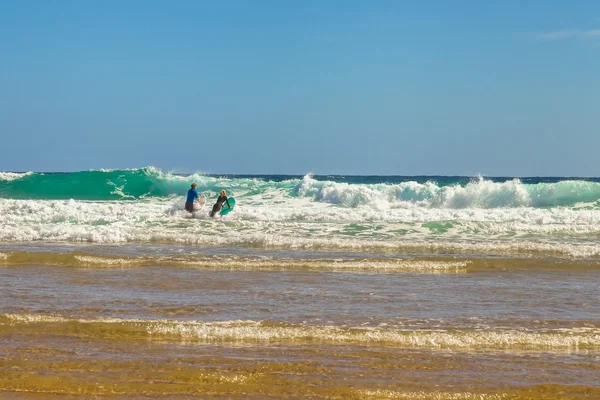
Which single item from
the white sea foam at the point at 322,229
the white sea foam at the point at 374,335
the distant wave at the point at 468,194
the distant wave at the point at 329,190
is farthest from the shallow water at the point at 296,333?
the distant wave at the point at 329,190

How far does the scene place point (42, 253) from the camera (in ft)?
45.0

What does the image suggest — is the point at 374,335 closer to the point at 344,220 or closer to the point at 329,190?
the point at 344,220

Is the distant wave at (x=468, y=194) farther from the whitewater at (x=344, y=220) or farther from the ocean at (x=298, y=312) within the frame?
the ocean at (x=298, y=312)

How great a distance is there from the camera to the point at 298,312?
324 inches

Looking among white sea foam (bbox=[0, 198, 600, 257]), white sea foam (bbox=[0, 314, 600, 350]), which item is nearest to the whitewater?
white sea foam (bbox=[0, 198, 600, 257])

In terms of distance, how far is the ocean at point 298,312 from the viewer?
5.67m

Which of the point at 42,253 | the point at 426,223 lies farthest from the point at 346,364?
the point at 426,223

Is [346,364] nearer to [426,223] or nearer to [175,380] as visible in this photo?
[175,380]

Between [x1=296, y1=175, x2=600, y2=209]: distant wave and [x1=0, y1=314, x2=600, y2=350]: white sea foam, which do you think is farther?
[x1=296, y1=175, x2=600, y2=209]: distant wave

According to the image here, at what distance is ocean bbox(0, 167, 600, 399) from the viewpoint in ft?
18.6

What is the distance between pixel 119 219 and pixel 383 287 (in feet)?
42.6

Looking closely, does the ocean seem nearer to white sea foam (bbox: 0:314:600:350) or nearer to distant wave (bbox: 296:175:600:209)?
white sea foam (bbox: 0:314:600:350)

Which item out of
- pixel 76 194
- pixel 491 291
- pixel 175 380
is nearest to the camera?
pixel 175 380

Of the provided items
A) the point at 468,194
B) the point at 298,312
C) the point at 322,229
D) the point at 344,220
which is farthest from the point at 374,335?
the point at 468,194
